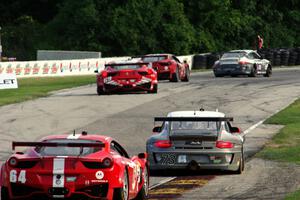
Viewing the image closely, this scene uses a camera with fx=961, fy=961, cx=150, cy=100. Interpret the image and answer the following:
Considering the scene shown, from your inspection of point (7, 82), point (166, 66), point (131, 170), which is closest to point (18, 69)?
point (7, 82)

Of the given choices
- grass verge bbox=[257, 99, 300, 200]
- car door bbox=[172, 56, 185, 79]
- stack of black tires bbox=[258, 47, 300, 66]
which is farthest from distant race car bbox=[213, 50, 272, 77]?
stack of black tires bbox=[258, 47, 300, 66]

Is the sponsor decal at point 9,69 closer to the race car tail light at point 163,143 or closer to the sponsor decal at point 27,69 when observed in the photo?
the sponsor decal at point 27,69

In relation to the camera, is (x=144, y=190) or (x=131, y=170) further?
(x=144, y=190)

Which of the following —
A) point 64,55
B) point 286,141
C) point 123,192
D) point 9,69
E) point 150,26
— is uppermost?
point 123,192

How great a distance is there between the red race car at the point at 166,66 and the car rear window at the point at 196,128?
24.8 metres

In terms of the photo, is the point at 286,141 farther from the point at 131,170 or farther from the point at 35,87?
the point at 35,87

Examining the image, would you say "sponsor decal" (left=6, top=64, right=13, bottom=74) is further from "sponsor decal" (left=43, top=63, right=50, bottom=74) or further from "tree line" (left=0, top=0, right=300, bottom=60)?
"tree line" (left=0, top=0, right=300, bottom=60)

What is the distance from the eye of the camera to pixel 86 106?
32.2 meters

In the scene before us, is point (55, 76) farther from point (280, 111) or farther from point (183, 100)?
point (280, 111)

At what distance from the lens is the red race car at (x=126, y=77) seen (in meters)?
35.3

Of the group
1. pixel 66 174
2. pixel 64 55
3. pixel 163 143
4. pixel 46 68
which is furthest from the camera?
pixel 64 55

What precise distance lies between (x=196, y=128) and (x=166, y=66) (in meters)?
25.4

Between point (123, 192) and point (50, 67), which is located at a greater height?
point (123, 192)

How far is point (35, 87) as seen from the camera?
141 feet
